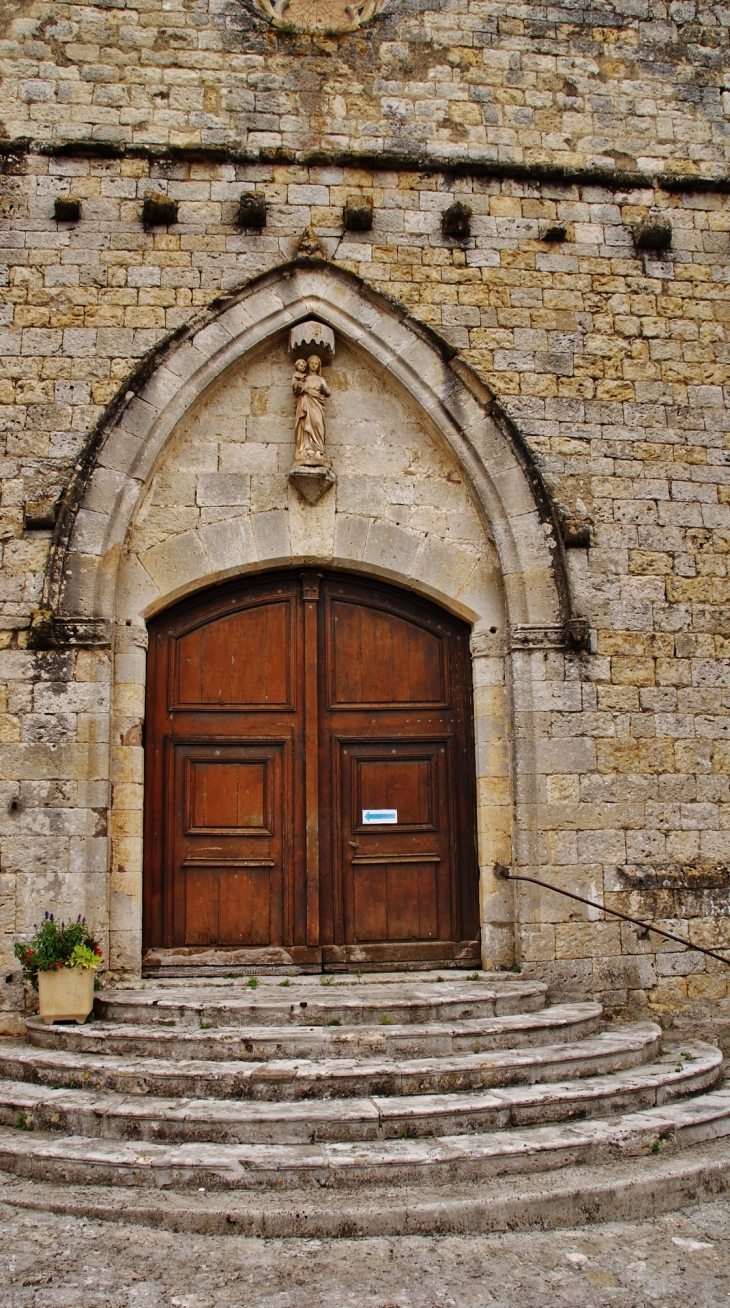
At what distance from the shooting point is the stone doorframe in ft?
18.5

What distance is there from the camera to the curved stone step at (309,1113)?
382 cm

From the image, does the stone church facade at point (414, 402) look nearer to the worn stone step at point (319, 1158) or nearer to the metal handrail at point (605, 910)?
the metal handrail at point (605, 910)

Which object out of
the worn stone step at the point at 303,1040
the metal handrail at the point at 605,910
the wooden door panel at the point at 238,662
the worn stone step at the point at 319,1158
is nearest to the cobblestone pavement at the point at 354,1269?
the worn stone step at the point at 319,1158

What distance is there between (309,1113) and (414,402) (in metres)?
4.21

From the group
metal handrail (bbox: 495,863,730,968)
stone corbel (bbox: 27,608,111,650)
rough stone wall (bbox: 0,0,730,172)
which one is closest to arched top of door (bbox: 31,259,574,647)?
stone corbel (bbox: 27,608,111,650)

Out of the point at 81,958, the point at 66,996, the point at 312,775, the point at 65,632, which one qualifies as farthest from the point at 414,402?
the point at 66,996

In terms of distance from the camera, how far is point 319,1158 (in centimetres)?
362

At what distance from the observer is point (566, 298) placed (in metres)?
6.38

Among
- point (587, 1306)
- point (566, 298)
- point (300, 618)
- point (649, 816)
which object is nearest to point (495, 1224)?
point (587, 1306)

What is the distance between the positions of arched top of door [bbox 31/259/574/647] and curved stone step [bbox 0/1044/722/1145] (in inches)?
97.8

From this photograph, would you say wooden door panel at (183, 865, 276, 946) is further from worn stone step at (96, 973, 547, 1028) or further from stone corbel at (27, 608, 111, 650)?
stone corbel at (27, 608, 111, 650)

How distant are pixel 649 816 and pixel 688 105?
4821 millimetres

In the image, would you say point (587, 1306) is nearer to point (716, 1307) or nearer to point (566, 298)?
point (716, 1307)

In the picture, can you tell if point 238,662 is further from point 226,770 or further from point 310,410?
point 310,410
